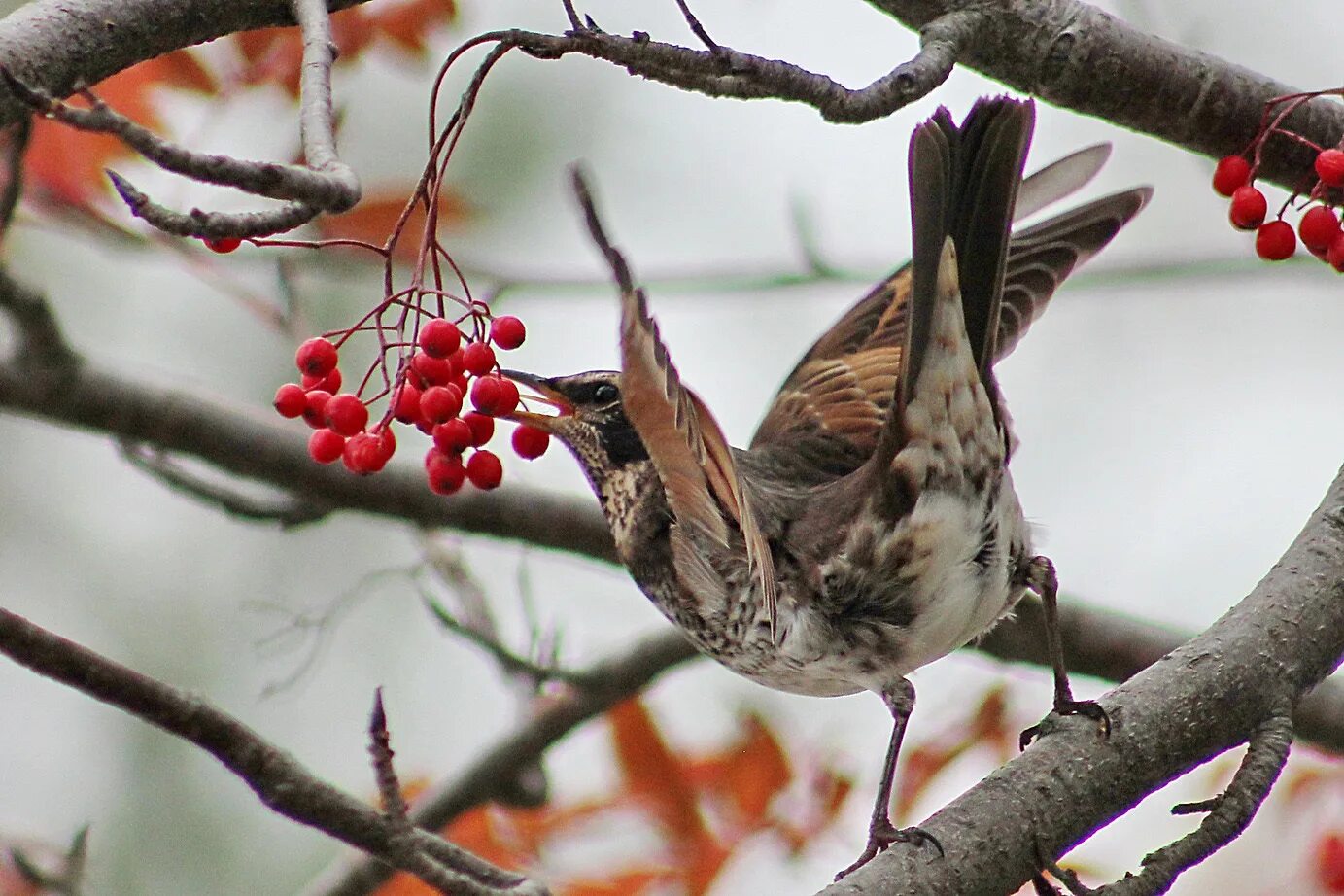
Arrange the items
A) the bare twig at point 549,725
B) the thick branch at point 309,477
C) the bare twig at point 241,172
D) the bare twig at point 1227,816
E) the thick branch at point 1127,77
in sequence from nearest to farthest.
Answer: the bare twig at point 241,172 → the bare twig at point 1227,816 → the thick branch at point 1127,77 → the thick branch at point 309,477 → the bare twig at point 549,725

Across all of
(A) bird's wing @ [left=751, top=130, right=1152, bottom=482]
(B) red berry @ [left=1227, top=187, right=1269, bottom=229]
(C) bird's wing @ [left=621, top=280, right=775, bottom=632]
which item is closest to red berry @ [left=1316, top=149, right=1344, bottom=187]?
(B) red berry @ [left=1227, top=187, right=1269, bottom=229]

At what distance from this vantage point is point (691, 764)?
11.5 feet

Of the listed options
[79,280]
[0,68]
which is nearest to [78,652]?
[0,68]

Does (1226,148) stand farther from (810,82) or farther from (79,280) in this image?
(79,280)

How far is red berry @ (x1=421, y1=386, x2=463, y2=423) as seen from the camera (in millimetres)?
2051

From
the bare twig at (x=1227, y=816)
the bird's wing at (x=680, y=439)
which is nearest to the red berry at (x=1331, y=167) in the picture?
the bare twig at (x=1227, y=816)

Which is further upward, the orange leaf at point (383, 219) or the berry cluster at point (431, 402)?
the orange leaf at point (383, 219)

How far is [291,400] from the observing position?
2172 mm

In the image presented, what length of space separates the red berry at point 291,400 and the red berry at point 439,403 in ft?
0.66

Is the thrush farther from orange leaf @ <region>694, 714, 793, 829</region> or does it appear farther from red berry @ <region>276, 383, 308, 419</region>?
orange leaf @ <region>694, 714, 793, 829</region>

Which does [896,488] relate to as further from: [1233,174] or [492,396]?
[492,396]

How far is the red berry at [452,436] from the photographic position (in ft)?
6.97

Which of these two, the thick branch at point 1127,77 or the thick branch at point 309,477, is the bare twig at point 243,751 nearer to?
the thick branch at point 1127,77

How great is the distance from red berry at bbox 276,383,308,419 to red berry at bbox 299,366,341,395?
4cm
